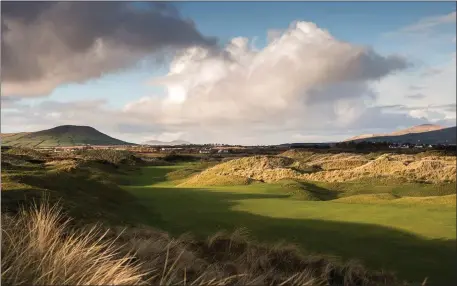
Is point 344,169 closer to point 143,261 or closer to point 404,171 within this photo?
point 404,171

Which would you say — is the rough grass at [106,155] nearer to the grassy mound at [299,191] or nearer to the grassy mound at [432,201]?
the grassy mound at [299,191]

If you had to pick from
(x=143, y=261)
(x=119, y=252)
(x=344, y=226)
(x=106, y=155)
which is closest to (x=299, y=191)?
(x=344, y=226)

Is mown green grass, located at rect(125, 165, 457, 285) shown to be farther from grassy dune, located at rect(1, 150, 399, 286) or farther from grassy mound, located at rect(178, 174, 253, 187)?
grassy mound, located at rect(178, 174, 253, 187)

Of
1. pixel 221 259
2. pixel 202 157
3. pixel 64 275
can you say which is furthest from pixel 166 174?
pixel 64 275

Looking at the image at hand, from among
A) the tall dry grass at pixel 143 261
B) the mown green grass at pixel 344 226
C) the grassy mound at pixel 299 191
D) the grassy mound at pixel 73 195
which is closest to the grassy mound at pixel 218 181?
the grassy mound at pixel 299 191

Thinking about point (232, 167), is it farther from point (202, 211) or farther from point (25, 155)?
point (202, 211)

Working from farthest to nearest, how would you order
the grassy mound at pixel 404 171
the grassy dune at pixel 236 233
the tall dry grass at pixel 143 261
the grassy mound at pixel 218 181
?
the grassy mound at pixel 404 171 < the grassy mound at pixel 218 181 < the grassy dune at pixel 236 233 < the tall dry grass at pixel 143 261
